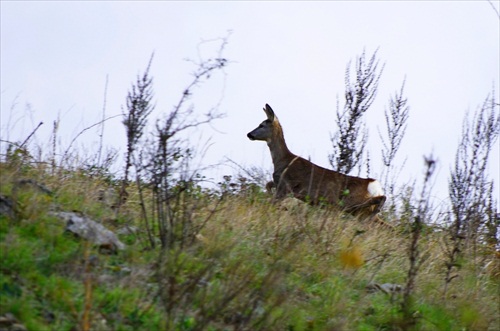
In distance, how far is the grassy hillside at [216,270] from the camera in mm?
7074

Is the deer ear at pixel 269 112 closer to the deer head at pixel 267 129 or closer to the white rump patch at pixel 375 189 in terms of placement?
the deer head at pixel 267 129

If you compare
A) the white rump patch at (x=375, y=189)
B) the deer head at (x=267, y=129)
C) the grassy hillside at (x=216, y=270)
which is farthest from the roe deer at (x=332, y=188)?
the grassy hillside at (x=216, y=270)

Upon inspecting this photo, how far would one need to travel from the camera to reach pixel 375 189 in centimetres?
1341

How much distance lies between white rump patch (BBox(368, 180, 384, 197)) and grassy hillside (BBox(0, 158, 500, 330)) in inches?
56.8

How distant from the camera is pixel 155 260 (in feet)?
26.6

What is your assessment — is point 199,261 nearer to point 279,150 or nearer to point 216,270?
point 216,270

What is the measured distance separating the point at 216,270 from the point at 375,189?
5.43m

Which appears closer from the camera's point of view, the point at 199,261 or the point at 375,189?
the point at 199,261

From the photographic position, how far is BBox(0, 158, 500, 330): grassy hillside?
23.2ft

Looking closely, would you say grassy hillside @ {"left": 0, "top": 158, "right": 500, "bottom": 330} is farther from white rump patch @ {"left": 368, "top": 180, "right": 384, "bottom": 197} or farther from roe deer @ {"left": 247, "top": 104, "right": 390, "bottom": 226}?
white rump patch @ {"left": 368, "top": 180, "right": 384, "bottom": 197}

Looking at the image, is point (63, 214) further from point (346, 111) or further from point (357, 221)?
point (346, 111)

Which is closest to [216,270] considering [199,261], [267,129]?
[199,261]

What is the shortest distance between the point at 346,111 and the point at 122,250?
6598 millimetres

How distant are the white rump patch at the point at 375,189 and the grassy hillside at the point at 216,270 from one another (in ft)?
4.73
